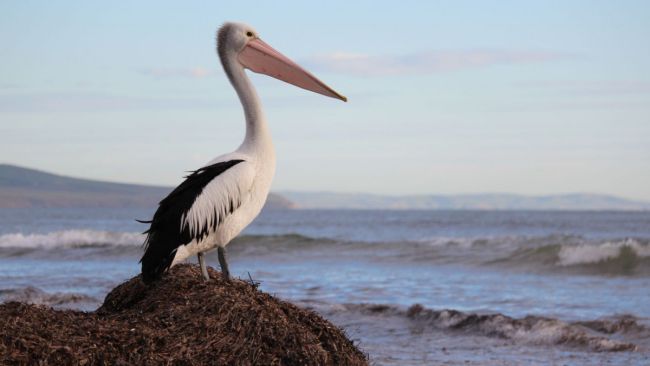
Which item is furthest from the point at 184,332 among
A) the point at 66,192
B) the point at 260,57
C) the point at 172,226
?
the point at 66,192

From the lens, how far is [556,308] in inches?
503

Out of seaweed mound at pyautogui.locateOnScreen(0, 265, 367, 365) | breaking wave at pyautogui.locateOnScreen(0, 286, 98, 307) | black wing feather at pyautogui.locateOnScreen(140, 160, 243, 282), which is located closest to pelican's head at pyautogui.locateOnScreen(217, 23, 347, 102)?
black wing feather at pyautogui.locateOnScreen(140, 160, 243, 282)

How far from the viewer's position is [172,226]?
563 centimetres

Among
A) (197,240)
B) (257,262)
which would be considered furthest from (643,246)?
(197,240)

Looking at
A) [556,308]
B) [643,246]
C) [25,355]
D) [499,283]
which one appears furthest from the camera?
[643,246]

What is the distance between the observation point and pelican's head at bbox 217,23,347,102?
20.3 ft

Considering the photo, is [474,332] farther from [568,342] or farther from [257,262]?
[257,262]

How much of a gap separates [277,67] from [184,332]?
2297 millimetres

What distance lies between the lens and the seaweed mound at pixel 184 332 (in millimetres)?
4414

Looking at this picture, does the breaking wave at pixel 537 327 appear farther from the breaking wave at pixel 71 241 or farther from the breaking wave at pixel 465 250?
the breaking wave at pixel 71 241

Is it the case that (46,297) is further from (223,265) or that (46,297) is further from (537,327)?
(223,265)

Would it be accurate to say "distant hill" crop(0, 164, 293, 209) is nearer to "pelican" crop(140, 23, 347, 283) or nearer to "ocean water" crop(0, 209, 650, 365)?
"ocean water" crop(0, 209, 650, 365)

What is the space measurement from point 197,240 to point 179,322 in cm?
90

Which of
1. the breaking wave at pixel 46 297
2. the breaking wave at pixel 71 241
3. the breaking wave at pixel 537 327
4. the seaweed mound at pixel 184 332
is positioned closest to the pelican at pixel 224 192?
the seaweed mound at pixel 184 332
